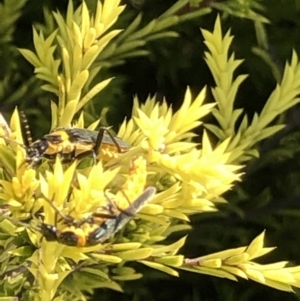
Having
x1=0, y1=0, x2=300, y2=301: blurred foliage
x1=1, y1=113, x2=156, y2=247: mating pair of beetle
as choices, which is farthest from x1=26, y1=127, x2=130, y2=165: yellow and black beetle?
x1=0, y1=0, x2=300, y2=301: blurred foliage

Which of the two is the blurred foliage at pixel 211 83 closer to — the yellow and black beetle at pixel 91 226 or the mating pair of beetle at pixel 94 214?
the mating pair of beetle at pixel 94 214

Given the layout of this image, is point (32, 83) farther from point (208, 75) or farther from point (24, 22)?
point (208, 75)

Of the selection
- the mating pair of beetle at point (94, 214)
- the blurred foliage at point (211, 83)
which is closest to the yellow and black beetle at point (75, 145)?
the mating pair of beetle at point (94, 214)

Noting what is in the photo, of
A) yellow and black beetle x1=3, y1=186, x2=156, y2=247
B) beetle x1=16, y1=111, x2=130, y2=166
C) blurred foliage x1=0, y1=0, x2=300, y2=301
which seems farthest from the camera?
blurred foliage x1=0, y1=0, x2=300, y2=301

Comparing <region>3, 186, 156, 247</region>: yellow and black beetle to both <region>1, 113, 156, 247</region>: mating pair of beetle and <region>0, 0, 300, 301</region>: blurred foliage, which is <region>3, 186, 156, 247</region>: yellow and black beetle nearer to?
<region>1, 113, 156, 247</region>: mating pair of beetle

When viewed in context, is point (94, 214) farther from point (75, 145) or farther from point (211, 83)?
point (211, 83)

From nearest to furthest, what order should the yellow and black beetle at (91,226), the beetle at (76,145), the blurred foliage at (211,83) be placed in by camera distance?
the yellow and black beetle at (91,226), the beetle at (76,145), the blurred foliage at (211,83)
